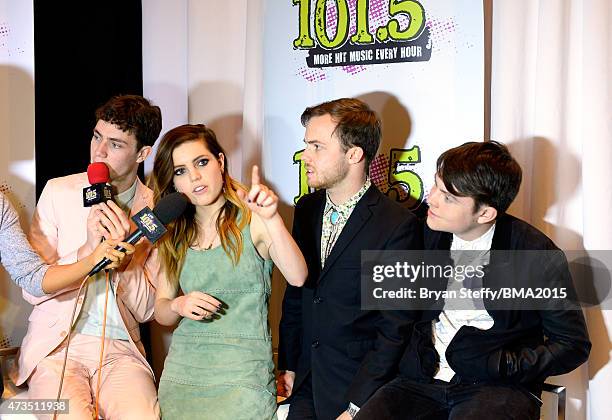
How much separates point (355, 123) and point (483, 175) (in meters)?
0.53

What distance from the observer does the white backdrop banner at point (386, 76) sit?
3.21 m

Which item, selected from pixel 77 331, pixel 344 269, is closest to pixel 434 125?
pixel 344 269

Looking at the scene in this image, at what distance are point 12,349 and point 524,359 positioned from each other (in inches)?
77.8

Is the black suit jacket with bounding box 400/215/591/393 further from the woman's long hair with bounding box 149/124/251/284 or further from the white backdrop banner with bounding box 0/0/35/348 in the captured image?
the white backdrop banner with bounding box 0/0/35/348

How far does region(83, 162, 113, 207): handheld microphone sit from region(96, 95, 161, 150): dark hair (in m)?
0.38

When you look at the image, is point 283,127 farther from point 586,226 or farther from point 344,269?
point 586,226

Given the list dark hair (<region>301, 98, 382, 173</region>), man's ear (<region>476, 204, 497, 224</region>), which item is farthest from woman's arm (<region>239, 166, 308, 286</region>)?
man's ear (<region>476, 204, 497, 224</region>)

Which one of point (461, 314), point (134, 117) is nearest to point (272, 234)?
point (461, 314)

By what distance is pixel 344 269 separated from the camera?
2.90 metres

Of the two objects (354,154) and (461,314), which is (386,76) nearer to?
(354,154)

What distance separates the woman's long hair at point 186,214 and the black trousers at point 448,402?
719mm

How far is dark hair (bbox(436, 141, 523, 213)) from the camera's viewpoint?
270 centimetres

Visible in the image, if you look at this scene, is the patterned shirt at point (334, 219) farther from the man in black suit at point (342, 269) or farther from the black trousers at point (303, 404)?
the black trousers at point (303, 404)

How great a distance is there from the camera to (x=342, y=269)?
2.90 m
